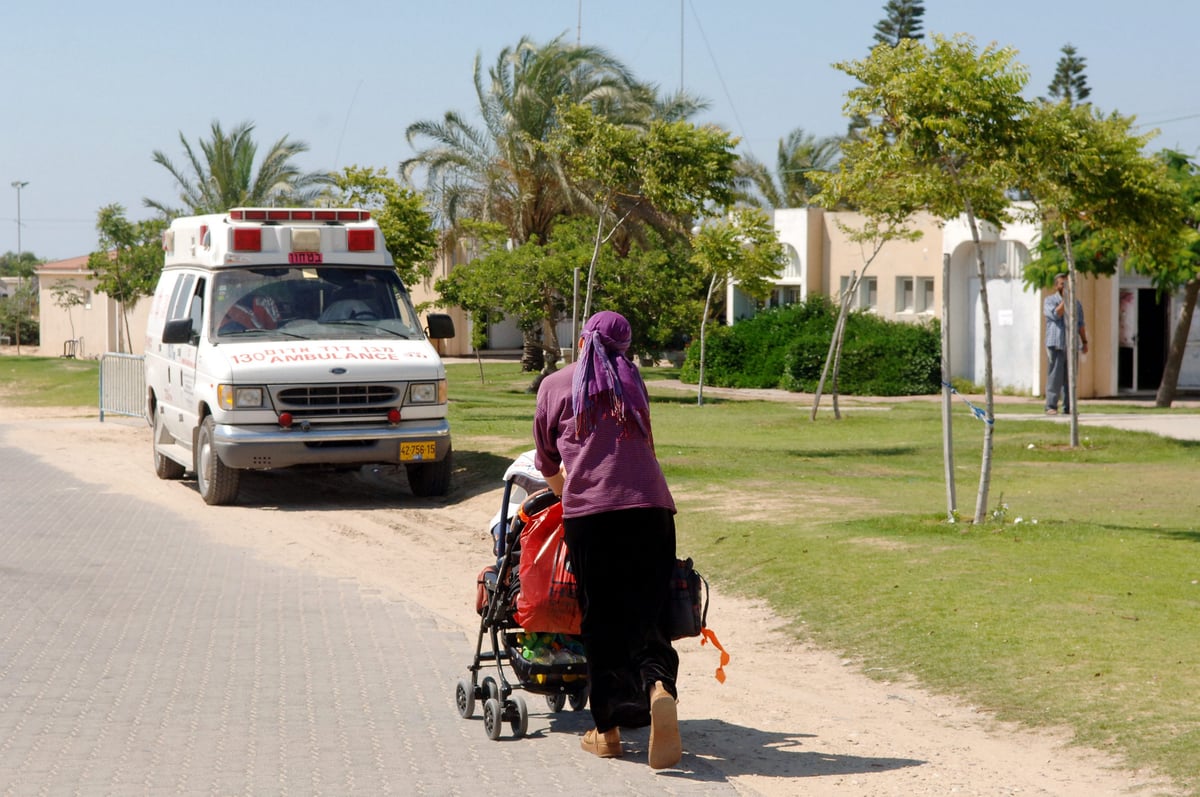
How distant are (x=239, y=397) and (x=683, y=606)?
8.36 meters

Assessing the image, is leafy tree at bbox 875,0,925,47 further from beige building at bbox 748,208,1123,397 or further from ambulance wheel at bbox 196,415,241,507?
ambulance wheel at bbox 196,415,241,507

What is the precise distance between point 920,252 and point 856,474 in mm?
18320

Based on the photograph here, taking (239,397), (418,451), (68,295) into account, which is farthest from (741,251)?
(68,295)

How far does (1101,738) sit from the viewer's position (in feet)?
20.2

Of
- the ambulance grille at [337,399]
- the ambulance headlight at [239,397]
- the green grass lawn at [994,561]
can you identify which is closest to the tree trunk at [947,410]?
the green grass lawn at [994,561]

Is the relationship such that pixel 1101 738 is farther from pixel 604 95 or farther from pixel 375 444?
pixel 604 95

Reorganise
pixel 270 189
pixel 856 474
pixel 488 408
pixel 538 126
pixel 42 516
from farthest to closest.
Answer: pixel 270 189
pixel 538 126
pixel 488 408
pixel 856 474
pixel 42 516

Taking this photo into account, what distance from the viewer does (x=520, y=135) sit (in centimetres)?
3581

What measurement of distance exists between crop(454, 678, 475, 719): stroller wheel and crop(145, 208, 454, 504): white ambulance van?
7.38m

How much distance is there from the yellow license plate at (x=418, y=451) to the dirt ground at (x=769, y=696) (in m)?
0.53

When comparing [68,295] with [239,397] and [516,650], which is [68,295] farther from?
[516,650]

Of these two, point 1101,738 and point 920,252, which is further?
point 920,252

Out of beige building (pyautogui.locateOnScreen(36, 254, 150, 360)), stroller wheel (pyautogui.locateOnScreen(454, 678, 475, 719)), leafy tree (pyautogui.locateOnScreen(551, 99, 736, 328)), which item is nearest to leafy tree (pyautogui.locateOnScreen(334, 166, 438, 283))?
leafy tree (pyautogui.locateOnScreen(551, 99, 736, 328))

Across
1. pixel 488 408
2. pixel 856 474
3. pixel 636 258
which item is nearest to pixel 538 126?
pixel 636 258
